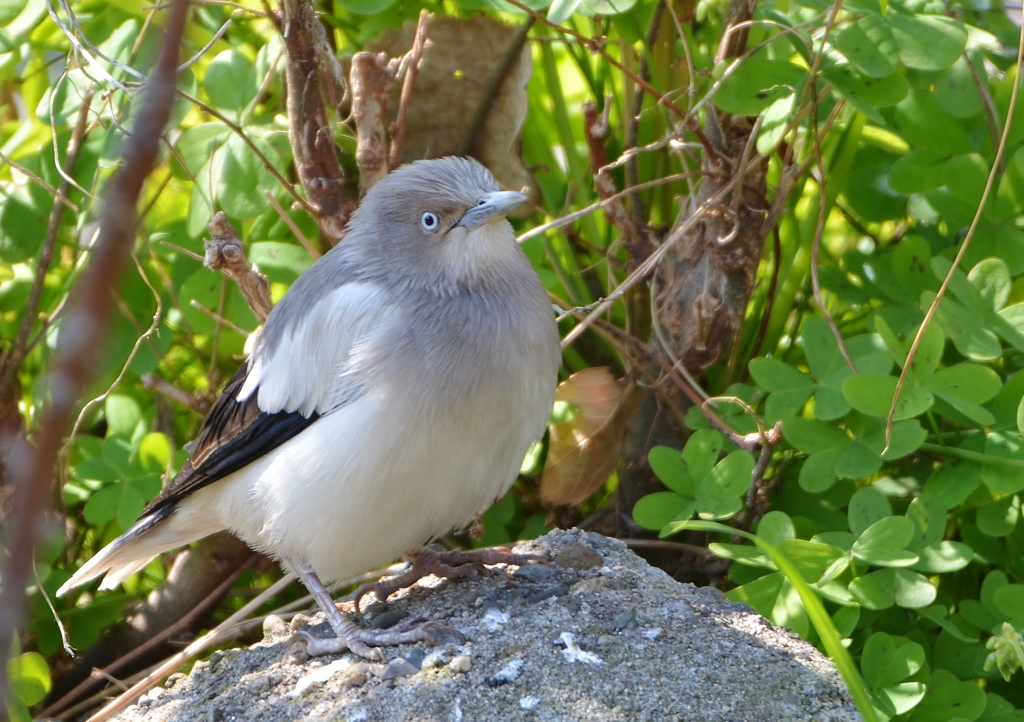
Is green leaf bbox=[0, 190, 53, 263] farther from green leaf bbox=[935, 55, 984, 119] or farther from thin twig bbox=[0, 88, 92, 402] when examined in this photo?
green leaf bbox=[935, 55, 984, 119]

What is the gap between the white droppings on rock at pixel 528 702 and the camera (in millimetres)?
2562

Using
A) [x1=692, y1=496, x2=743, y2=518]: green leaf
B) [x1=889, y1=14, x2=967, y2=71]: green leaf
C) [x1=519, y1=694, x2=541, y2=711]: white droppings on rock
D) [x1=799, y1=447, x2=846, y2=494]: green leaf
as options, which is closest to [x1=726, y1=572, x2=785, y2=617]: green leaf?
[x1=692, y1=496, x2=743, y2=518]: green leaf

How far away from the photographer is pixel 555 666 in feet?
8.82

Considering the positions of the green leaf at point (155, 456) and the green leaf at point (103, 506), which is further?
the green leaf at point (155, 456)

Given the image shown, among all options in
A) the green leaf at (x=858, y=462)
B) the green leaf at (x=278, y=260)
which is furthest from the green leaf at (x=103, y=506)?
the green leaf at (x=858, y=462)

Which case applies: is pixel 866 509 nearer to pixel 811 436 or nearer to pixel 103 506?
pixel 811 436

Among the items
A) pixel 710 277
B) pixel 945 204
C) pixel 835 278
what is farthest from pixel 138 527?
pixel 945 204

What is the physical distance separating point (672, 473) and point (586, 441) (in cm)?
52

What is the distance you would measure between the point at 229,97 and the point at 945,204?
8.52ft

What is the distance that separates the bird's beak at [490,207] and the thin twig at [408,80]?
738 millimetres

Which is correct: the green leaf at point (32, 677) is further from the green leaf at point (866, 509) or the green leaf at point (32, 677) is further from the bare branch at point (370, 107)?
the green leaf at point (866, 509)

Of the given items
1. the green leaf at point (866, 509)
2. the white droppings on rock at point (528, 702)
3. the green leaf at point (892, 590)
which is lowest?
the green leaf at point (892, 590)

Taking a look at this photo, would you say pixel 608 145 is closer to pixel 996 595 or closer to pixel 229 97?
pixel 229 97

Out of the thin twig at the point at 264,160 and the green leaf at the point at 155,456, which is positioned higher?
the thin twig at the point at 264,160
